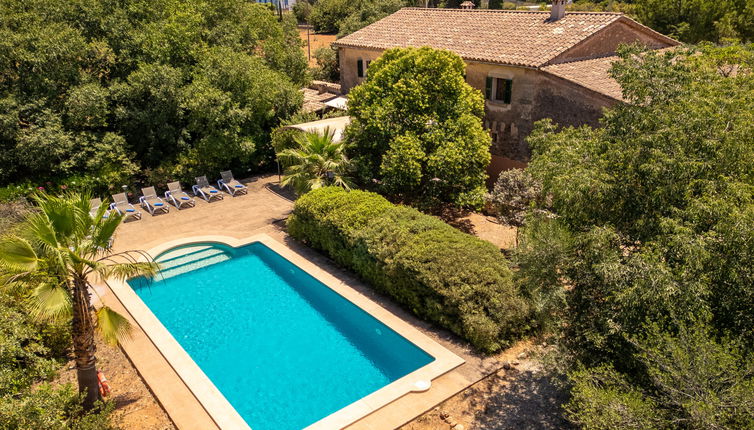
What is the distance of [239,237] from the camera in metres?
21.4

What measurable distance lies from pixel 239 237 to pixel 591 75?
54.5 ft

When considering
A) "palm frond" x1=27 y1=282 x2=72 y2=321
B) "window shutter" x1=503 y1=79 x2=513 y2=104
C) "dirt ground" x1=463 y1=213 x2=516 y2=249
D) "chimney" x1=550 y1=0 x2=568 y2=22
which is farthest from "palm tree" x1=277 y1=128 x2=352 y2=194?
"chimney" x1=550 y1=0 x2=568 y2=22

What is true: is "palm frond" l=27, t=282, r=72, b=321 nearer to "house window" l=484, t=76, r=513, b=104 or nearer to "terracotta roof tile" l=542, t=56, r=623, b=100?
"terracotta roof tile" l=542, t=56, r=623, b=100

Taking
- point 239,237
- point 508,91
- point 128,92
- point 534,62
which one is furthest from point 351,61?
point 239,237

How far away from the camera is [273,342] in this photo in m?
15.2

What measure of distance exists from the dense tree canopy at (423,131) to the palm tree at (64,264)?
1136 centimetres

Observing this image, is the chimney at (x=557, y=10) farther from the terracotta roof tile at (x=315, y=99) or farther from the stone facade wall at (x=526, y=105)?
the terracotta roof tile at (x=315, y=99)

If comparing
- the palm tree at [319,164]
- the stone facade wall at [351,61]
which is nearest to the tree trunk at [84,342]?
the palm tree at [319,164]

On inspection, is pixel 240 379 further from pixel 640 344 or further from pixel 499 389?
pixel 640 344

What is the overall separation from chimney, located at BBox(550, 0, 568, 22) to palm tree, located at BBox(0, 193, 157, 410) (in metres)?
22.8

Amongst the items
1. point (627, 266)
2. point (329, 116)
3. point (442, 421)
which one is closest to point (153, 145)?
point (329, 116)

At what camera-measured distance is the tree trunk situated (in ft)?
34.3

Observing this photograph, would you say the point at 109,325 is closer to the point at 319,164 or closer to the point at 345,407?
the point at 345,407

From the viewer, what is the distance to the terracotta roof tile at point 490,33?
76.9 ft
